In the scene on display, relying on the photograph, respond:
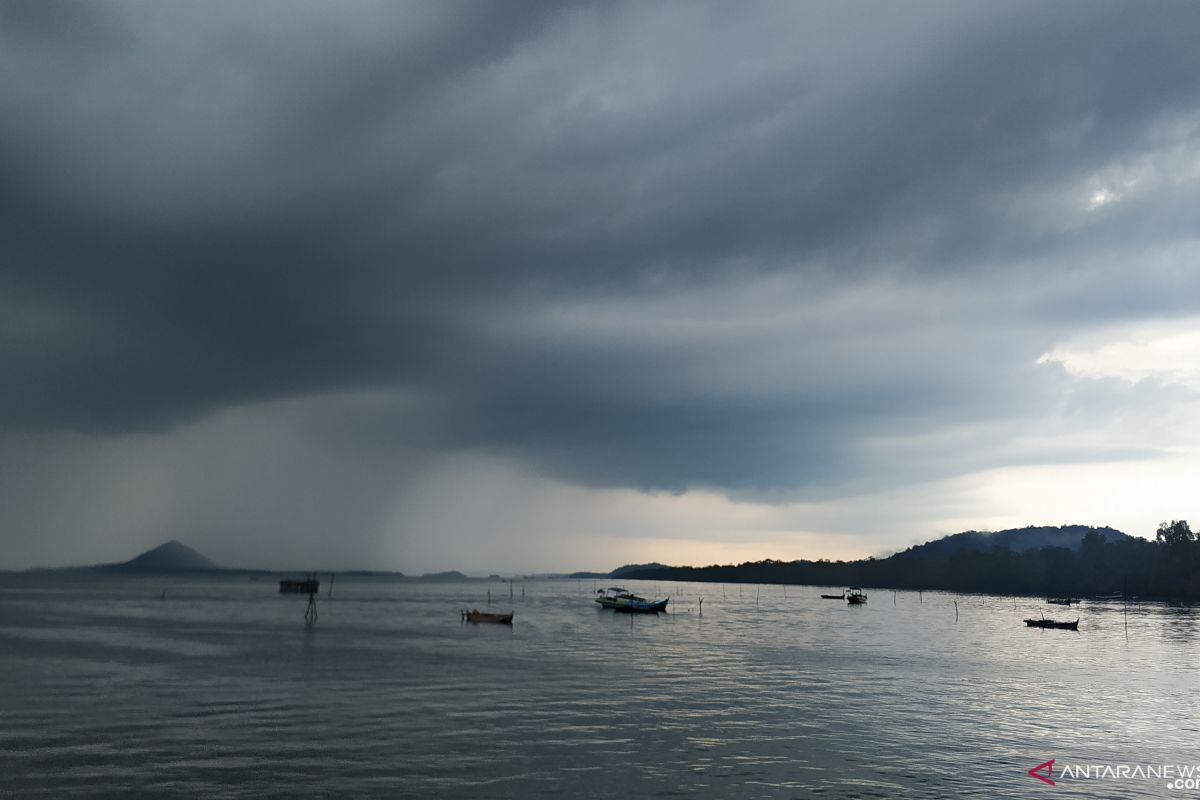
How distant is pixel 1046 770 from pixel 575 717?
25253 mm

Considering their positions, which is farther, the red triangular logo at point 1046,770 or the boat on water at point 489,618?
the boat on water at point 489,618

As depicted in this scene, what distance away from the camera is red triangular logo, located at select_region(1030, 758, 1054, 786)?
37094 mm

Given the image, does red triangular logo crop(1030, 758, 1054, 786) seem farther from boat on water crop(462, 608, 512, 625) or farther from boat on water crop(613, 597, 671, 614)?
boat on water crop(613, 597, 671, 614)

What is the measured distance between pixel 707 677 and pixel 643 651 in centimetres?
2383

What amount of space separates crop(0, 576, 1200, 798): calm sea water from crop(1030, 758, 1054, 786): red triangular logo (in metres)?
0.57

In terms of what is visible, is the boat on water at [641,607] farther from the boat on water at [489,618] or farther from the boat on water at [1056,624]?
the boat on water at [1056,624]

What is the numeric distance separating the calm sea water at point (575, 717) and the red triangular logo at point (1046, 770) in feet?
1.86

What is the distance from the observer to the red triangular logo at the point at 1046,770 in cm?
3709

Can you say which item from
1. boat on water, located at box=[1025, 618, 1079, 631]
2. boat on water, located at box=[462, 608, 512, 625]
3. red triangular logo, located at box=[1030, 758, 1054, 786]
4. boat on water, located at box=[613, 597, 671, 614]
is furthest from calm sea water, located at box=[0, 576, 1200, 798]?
boat on water, located at box=[613, 597, 671, 614]

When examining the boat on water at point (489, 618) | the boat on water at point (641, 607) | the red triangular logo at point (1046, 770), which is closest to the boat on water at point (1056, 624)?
the boat on water at point (641, 607)

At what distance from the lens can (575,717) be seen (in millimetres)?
49938

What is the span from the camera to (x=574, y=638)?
113125 millimetres

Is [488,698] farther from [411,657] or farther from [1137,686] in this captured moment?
[1137,686]

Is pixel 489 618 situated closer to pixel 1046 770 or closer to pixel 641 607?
pixel 641 607
